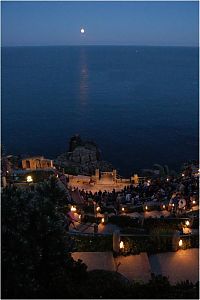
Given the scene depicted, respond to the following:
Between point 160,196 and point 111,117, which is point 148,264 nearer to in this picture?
point 160,196

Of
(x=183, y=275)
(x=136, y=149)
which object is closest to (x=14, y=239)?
(x=183, y=275)

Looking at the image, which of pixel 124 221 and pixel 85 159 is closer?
pixel 124 221

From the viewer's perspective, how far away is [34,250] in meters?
11.7

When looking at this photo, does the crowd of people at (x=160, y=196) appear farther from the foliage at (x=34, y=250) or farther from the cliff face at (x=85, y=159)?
the cliff face at (x=85, y=159)

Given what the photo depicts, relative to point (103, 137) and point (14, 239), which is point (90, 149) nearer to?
point (103, 137)

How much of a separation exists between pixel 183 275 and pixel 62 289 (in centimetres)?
544

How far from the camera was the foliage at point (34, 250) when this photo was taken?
10906 millimetres

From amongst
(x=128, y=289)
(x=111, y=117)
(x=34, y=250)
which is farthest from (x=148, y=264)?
(x=111, y=117)

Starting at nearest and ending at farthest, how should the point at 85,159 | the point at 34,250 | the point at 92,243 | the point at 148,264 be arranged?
1. the point at 34,250
2. the point at 148,264
3. the point at 92,243
4. the point at 85,159

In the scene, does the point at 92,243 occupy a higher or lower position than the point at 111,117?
lower

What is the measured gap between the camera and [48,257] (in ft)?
40.8

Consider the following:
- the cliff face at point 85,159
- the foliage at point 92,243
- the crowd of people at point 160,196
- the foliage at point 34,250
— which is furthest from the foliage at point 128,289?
the cliff face at point 85,159

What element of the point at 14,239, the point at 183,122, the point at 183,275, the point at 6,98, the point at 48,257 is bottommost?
the point at 183,275

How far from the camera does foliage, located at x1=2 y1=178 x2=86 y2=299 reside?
10.9m
